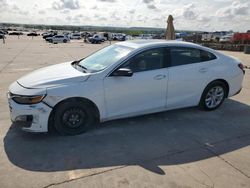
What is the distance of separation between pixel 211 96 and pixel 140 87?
194 cm

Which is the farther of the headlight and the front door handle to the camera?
the front door handle

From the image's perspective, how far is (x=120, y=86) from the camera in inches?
171

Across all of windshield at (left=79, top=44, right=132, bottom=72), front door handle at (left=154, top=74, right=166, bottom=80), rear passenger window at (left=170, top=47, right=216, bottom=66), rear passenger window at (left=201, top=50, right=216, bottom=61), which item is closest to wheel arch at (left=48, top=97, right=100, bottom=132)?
windshield at (left=79, top=44, right=132, bottom=72)

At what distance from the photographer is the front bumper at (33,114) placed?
3871 mm

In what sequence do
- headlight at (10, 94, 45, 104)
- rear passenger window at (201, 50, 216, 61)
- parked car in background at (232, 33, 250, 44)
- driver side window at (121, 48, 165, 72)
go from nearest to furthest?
headlight at (10, 94, 45, 104), driver side window at (121, 48, 165, 72), rear passenger window at (201, 50, 216, 61), parked car in background at (232, 33, 250, 44)

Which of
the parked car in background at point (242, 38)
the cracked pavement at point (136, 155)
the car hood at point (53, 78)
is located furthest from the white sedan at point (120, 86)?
the parked car in background at point (242, 38)

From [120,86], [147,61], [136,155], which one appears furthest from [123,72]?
[136,155]

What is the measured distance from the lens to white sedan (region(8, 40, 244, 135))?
13.0 feet

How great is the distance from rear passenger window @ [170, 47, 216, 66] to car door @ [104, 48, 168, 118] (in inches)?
9.9

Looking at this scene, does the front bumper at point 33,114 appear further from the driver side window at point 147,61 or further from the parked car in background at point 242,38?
the parked car in background at point 242,38

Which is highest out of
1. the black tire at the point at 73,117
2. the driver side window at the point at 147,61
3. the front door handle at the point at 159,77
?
the driver side window at the point at 147,61

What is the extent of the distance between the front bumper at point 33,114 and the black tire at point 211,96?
322cm

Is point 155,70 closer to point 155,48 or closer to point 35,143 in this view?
point 155,48

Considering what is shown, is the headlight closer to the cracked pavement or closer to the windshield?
the cracked pavement
